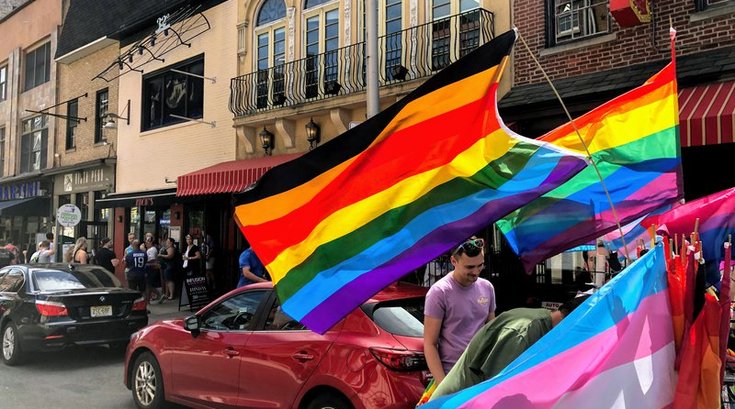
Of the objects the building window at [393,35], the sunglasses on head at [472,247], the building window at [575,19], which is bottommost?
the sunglasses on head at [472,247]

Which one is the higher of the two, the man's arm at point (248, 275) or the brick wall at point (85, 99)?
the brick wall at point (85, 99)

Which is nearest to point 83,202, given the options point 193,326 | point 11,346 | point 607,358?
point 11,346

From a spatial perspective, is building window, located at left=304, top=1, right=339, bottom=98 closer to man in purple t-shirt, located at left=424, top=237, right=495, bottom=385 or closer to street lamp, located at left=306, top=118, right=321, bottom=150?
street lamp, located at left=306, top=118, right=321, bottom=150

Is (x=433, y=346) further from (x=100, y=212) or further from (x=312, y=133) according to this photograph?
(x=100, y=212)

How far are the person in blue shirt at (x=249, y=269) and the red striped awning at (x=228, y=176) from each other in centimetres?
316

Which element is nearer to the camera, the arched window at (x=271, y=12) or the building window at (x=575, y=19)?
the building window at (x=575, y=19)

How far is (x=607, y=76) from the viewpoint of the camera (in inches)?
356

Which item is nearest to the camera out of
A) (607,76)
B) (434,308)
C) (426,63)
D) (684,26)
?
(434,308)

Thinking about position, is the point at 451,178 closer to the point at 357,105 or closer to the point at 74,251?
the point at 357,105

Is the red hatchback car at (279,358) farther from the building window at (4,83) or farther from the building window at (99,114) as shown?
the building window at (4,83)

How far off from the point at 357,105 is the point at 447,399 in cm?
1004

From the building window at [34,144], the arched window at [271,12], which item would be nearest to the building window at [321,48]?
the arched window at [271,12]

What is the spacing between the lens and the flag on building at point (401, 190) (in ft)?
10.1

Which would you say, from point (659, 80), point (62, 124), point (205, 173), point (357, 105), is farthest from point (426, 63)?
point (62, 124)
